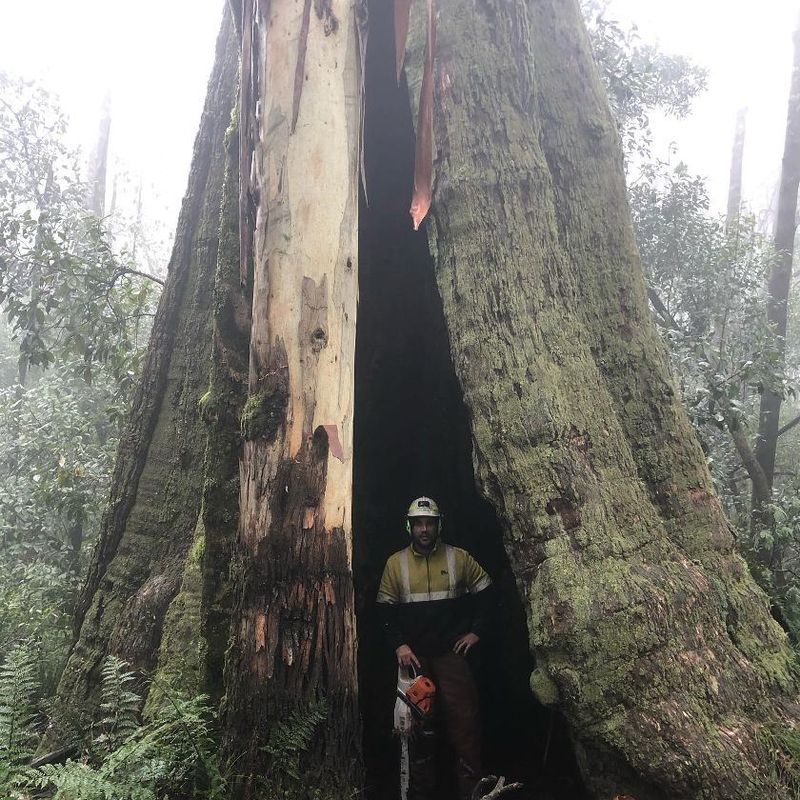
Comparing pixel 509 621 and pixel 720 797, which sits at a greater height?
pixel 509 621

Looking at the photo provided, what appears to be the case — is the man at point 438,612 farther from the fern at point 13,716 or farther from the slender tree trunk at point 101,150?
the slender tree trunk at point 101,150

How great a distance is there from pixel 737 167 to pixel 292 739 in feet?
82.3

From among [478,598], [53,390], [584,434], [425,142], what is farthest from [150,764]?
[53,390]

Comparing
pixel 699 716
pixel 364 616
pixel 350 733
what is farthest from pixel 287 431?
Answer: pixel 364 616

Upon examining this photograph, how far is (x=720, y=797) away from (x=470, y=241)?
9.87ft

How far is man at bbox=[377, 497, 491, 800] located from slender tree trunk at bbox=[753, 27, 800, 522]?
640 centimetres

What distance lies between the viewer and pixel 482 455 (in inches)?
144

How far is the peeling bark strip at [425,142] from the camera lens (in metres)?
4.20

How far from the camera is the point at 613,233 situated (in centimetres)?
471

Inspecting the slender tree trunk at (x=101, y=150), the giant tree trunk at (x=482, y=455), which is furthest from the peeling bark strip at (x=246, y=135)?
the slender tree trunk at (x=101, y=150)

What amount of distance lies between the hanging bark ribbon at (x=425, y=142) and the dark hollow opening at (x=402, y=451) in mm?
988

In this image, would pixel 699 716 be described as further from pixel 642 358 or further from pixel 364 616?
pixel 364 616

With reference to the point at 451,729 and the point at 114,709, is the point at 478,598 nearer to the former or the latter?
the point at 451,729

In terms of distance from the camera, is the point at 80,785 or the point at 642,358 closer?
the point at 80,785
